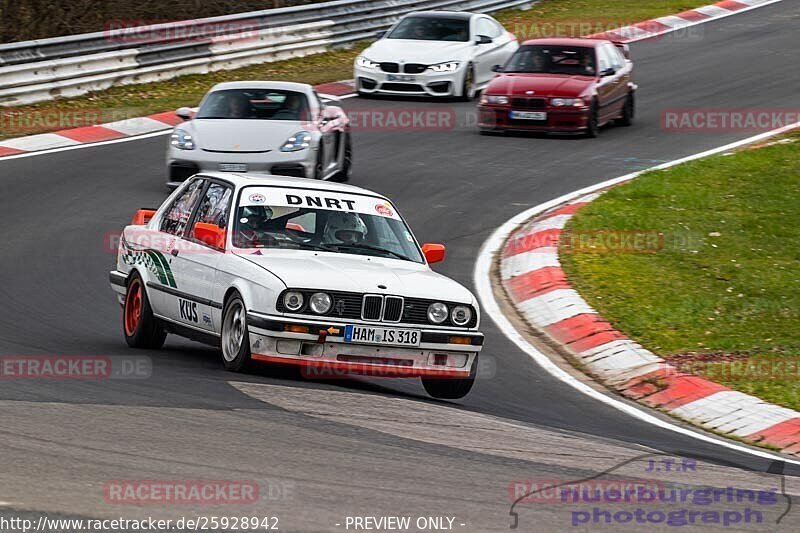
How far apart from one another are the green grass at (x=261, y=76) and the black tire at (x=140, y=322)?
9.36m

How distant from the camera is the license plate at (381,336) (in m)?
8.88

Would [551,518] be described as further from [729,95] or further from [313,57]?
[313,57]

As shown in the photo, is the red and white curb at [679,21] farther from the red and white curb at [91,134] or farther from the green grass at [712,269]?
the green grass at [712,269]

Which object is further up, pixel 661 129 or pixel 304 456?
pixel 304 456

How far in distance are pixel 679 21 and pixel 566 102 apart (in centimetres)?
1171

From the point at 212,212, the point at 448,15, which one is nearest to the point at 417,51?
the point at 448,15

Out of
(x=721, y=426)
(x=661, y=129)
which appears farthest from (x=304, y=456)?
(x=661, y=129)

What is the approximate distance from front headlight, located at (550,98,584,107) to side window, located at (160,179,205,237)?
10696 mm

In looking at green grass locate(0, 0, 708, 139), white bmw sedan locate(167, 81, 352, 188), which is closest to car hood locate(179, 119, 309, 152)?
white bmw sedan locate(167, 81, 352, 188)

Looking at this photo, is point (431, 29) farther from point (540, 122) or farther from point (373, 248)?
point (373, 248)

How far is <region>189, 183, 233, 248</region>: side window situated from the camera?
32.5ft

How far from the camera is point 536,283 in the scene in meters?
12.9

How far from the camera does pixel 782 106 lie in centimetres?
2261

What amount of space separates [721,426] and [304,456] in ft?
11.0
